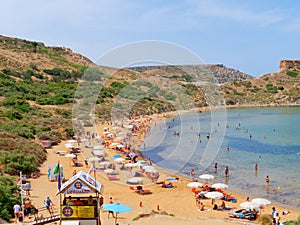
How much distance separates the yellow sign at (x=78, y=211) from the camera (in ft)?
33.2

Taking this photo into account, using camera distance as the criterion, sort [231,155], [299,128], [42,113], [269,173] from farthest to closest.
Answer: [299,128], [42,113], [231,155], [269,173]

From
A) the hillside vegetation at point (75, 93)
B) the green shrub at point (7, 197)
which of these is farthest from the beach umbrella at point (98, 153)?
the green shrub at point (7, 197)

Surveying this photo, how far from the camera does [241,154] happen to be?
118ft

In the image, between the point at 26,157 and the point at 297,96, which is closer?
the point at 26,157

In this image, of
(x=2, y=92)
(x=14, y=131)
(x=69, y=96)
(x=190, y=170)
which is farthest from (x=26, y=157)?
(x=69, y=96)

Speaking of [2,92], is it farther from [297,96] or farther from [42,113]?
[297,96]

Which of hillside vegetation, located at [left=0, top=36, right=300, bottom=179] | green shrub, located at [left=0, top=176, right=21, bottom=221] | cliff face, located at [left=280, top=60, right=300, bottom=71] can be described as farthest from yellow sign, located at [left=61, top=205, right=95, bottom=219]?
cliff face, located at [left=280, top=60, right=300, bottom=71]

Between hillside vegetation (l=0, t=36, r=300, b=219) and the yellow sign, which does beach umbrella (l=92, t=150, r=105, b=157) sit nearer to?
hillside vegetation (l=0, t=36, r=300, b=219)

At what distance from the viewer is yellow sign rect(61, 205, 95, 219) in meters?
10.1

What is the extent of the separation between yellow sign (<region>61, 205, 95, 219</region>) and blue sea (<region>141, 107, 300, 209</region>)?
44.6 ft

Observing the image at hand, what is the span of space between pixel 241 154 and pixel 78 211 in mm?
27858

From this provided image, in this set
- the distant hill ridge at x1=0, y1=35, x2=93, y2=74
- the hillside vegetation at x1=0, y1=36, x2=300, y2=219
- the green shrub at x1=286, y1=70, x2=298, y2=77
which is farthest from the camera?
the green shrub at x1=286, y1=70, x2=298, y2=77

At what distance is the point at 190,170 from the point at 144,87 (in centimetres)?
2000

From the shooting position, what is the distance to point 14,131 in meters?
31.0
